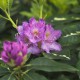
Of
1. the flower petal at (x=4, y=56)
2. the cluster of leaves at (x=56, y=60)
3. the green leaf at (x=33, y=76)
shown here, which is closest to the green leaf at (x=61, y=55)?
the cluster of leaves at (x=56, y=60)

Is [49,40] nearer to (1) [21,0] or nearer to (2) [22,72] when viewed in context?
(2) [22,72]

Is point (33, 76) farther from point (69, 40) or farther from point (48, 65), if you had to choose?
point (69, 40)

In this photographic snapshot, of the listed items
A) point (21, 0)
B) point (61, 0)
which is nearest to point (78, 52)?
point (61, 0)

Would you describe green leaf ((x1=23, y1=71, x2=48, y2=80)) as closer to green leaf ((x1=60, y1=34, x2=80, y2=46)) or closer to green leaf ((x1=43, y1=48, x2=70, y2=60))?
green leaf ((x1=43, y1=48, x2=70, y2=60))

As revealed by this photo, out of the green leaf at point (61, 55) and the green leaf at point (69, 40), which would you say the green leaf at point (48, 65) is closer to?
the green leaf at point (61, 55)

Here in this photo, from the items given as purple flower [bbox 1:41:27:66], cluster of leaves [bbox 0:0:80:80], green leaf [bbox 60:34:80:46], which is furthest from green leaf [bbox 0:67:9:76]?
green leaf [bbox 60:34:80:46]

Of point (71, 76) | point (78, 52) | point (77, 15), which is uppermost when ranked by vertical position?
point (77, 15)
